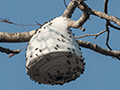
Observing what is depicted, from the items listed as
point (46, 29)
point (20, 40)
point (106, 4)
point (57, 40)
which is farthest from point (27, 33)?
point (106, 4)

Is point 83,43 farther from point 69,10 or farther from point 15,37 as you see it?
point 15,37

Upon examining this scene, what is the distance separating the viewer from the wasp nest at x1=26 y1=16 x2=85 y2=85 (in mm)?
4906

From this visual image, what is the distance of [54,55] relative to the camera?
193 inches

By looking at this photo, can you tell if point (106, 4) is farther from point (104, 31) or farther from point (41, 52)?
point (41, 52)

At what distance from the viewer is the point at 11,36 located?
576 centimetres

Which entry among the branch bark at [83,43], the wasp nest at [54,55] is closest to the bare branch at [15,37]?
the branch bark at [83,43]

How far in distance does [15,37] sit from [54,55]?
45.8 inches

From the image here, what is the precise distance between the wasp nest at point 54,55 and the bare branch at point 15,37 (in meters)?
0.42

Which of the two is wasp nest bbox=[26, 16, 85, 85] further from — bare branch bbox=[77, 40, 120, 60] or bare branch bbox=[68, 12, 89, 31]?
bare branch bbox=[77, 40, 120, 60]

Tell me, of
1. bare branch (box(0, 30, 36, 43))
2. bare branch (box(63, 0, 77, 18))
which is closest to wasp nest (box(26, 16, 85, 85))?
bare branch (box(0, 30, 36, 43))

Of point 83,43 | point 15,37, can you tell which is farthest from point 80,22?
point 15,37

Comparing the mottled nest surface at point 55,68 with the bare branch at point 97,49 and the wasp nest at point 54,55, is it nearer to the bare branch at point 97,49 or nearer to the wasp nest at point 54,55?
the wasp nest at point 54,55

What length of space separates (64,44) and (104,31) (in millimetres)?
1945

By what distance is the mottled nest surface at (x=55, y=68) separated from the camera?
496cm
